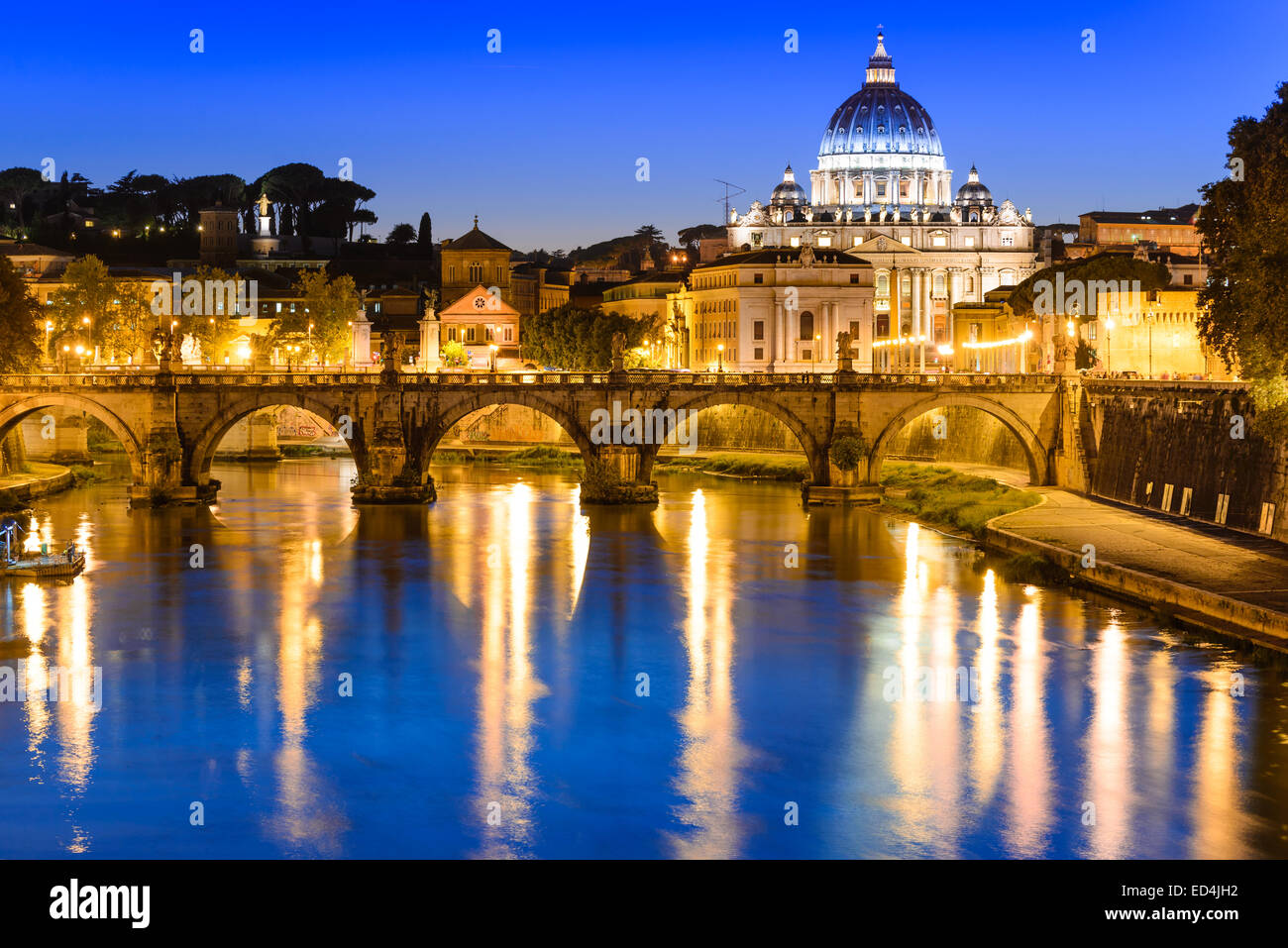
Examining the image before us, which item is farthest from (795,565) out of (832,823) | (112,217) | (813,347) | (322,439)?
(112,217)

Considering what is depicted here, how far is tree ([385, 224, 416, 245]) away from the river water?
101850mm

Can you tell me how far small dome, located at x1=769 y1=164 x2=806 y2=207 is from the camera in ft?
479

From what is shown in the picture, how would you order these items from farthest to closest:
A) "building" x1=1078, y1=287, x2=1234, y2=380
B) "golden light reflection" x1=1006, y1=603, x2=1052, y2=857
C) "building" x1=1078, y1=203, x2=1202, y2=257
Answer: "building" x1=1078, y1=203, x2=1202, y2=257
"building" x1=1078, y1=287, x2=1234, y2=380
"golden light reflection" x1=1006, y1=603, x2=1052, y2=857

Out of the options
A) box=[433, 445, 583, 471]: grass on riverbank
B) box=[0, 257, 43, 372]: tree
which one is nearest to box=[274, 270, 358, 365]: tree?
box=[433, 445, 583, 471]: grass on riverbank

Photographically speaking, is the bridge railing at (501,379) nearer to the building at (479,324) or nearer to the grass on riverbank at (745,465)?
the grass on riverbank at (745,465)

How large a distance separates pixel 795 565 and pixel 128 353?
5190 centimetres

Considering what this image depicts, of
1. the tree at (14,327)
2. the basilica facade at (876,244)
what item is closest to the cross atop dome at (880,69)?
the basilica facade at (876,244)

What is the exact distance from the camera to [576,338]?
322 feet

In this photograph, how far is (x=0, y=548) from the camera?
46031mm

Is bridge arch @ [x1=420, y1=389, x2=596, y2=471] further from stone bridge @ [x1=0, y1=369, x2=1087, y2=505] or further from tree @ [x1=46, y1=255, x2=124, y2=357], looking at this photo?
tree @ [x1=46, y1=255, x2=124, y2=357]

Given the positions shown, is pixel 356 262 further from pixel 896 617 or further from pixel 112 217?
pixel 896 617

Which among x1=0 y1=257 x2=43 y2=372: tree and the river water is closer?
the river water

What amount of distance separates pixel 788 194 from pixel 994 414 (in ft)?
298

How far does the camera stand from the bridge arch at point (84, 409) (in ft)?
194
